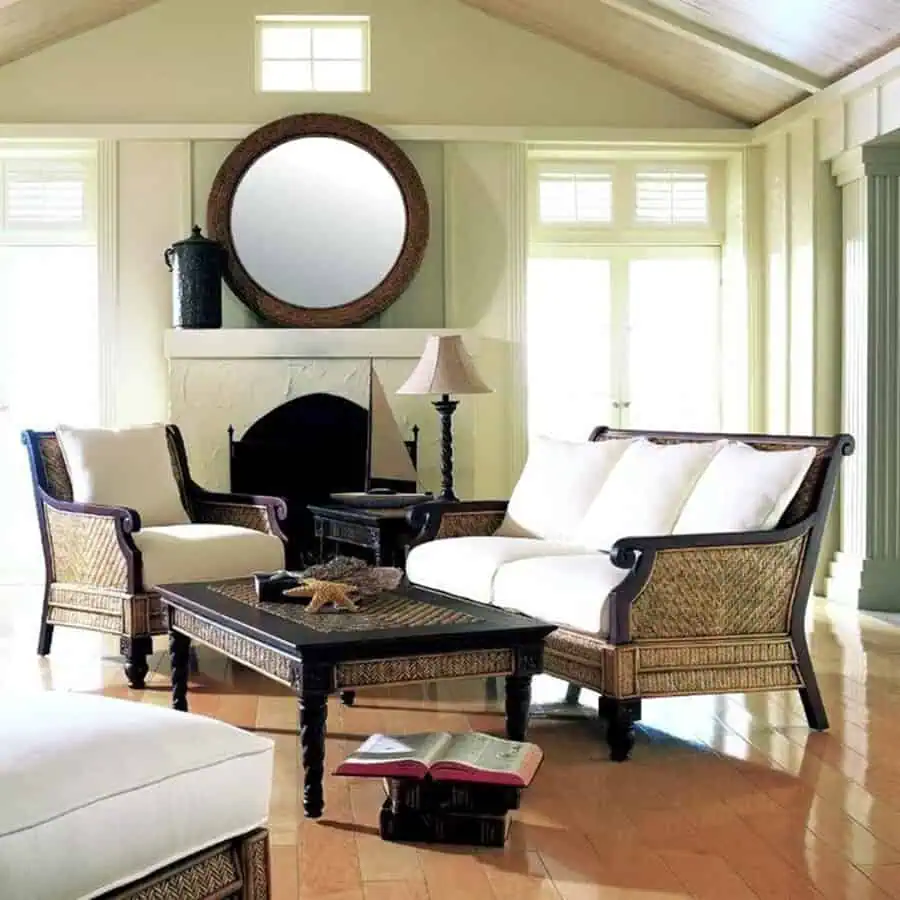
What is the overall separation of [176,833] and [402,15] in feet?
19.9

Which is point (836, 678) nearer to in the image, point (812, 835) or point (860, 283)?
point (812, 835)

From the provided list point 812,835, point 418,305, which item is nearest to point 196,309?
point 418,305

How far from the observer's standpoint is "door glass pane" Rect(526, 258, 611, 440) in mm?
7738

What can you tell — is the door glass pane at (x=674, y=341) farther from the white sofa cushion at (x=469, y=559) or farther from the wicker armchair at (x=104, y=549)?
the white sofa cushion at (x=469, y=559)

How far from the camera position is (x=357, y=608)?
12.2 feet

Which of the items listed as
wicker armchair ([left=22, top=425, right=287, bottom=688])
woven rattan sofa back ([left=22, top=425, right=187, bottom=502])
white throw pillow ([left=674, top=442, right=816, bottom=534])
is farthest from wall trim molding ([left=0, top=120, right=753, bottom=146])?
white throw pillow ([left=674, top=442, right=816, bottom=534])

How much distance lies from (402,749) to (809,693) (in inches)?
58.7

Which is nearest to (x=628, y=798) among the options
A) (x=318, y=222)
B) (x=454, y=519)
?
(x=454, y=519)

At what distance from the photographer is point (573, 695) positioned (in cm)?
458

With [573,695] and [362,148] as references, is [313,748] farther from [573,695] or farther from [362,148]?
[362,148]

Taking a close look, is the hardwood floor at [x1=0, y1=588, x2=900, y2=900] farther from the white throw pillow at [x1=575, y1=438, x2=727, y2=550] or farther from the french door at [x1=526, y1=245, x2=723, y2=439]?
the french door at [x1=526, y1=245, x2=723, y2=439]

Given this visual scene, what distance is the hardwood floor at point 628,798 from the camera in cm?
281

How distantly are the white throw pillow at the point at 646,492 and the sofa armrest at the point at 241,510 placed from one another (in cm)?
130

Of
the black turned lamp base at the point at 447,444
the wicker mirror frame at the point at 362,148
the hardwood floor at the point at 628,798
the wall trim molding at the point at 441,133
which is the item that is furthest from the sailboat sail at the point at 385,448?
the wall trim molding at the point at 441,133
